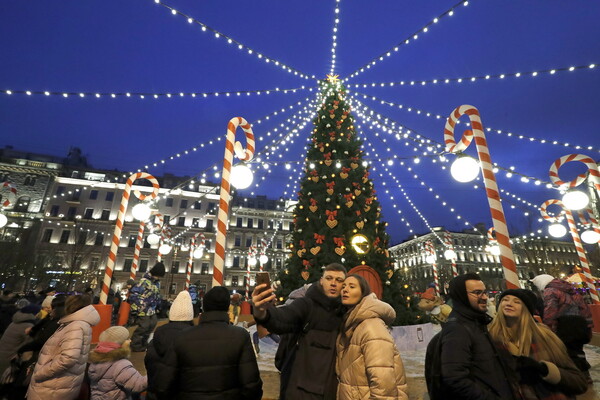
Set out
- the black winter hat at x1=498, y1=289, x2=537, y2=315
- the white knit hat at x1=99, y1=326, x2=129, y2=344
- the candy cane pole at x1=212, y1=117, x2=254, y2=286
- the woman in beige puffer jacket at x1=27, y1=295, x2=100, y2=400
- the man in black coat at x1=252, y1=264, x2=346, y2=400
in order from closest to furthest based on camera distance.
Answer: the man in black coat at x1=252, y1=264, x2=346, y2=400
the black winter hat at x1=498, y1=289, x2=537, y2=315
the woman in beige puffer jacket at x1=27, y1=295, x2=100, y2=400
the white knit hat at x1=99, y1=326, x2=129, y2=344
the candy cane pole at x1=212, y1=117, x2=254, y2=286

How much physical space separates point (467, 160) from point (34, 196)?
182 feet

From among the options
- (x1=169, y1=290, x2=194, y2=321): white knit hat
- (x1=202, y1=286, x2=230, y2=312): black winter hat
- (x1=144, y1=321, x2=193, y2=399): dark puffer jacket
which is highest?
A: (x1=202, y1=286, x2=230, y2=312): black winter hat

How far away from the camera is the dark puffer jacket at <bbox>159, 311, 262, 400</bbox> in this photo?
248 centimetres

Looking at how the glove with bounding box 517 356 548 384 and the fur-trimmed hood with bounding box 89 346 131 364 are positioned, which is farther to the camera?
the fur-trimmed hood with bounding box 89 346 131 364

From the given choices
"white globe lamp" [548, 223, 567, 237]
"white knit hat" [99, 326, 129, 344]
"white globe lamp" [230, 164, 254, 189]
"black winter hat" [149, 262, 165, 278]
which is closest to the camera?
"white knit hat" [99, 326, 129, 344]

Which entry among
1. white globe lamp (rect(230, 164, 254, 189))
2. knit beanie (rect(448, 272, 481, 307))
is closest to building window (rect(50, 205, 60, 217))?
white globe lamp (rect(230, 164, 254, 189))

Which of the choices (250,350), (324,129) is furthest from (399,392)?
(324,129)

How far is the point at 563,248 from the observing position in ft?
196

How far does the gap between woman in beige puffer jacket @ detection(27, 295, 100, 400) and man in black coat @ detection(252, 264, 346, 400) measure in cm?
244

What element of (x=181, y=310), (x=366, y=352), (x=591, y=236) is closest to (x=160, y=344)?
(x=181, y=310)

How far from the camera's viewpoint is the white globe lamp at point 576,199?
7.93 m

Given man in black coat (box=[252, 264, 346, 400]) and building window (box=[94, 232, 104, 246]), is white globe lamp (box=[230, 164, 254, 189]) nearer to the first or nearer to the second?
man in black coat (box=[252, 264, 346, 400])

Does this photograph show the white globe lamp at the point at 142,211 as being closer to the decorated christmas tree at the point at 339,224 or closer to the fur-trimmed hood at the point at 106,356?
the decorated christmas tree at the point at 339,224

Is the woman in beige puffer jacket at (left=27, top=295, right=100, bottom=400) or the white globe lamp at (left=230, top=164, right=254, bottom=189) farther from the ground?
the white globe lamp at (left=230, top=164, right=254, bottom=189)
